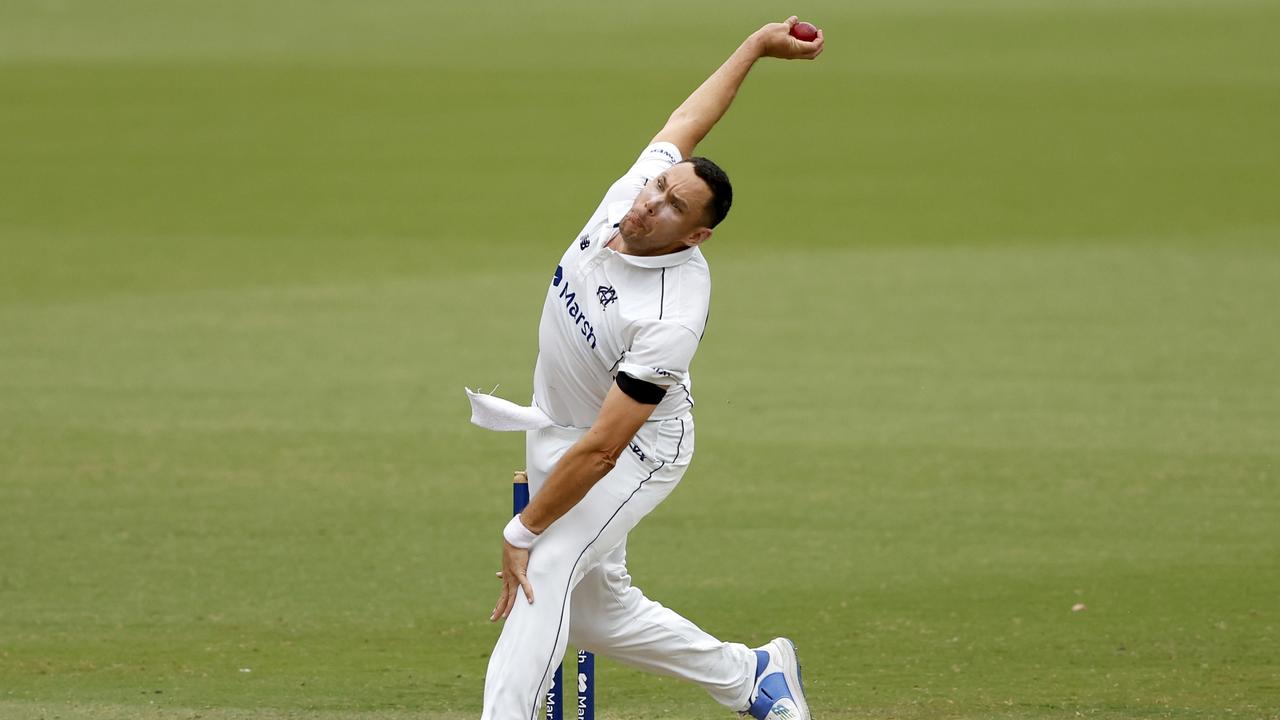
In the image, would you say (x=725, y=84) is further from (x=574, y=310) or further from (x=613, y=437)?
(x=613, y=437)

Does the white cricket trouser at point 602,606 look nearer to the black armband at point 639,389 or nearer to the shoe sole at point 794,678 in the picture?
the shoe sole at point 794,678

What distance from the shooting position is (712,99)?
5.15m

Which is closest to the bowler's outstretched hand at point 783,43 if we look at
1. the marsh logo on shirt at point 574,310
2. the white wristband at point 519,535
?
the marsh logo on shirt at point 574,310

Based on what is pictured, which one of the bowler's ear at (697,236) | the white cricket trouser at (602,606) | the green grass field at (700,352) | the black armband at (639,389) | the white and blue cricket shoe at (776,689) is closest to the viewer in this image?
the black armband at (639,389)

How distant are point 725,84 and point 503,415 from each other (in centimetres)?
128

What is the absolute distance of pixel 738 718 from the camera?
5.87 metres

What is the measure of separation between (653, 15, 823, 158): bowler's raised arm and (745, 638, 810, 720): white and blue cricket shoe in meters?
1.56

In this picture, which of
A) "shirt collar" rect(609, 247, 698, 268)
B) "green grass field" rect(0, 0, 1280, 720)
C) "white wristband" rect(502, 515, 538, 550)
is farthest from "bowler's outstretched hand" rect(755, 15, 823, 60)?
"green grass field" rect(0, 0, 1280, 720)

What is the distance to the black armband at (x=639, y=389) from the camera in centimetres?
431

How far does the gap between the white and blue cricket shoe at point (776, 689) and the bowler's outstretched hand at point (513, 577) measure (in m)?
0.87

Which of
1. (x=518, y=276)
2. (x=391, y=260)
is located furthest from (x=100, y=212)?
(x=518, y=276)

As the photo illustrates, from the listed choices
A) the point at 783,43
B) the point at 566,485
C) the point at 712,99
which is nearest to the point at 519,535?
the point at 566,485

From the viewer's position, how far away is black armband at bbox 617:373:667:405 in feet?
14.1

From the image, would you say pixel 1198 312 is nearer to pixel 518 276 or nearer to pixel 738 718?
pixel 518 276
